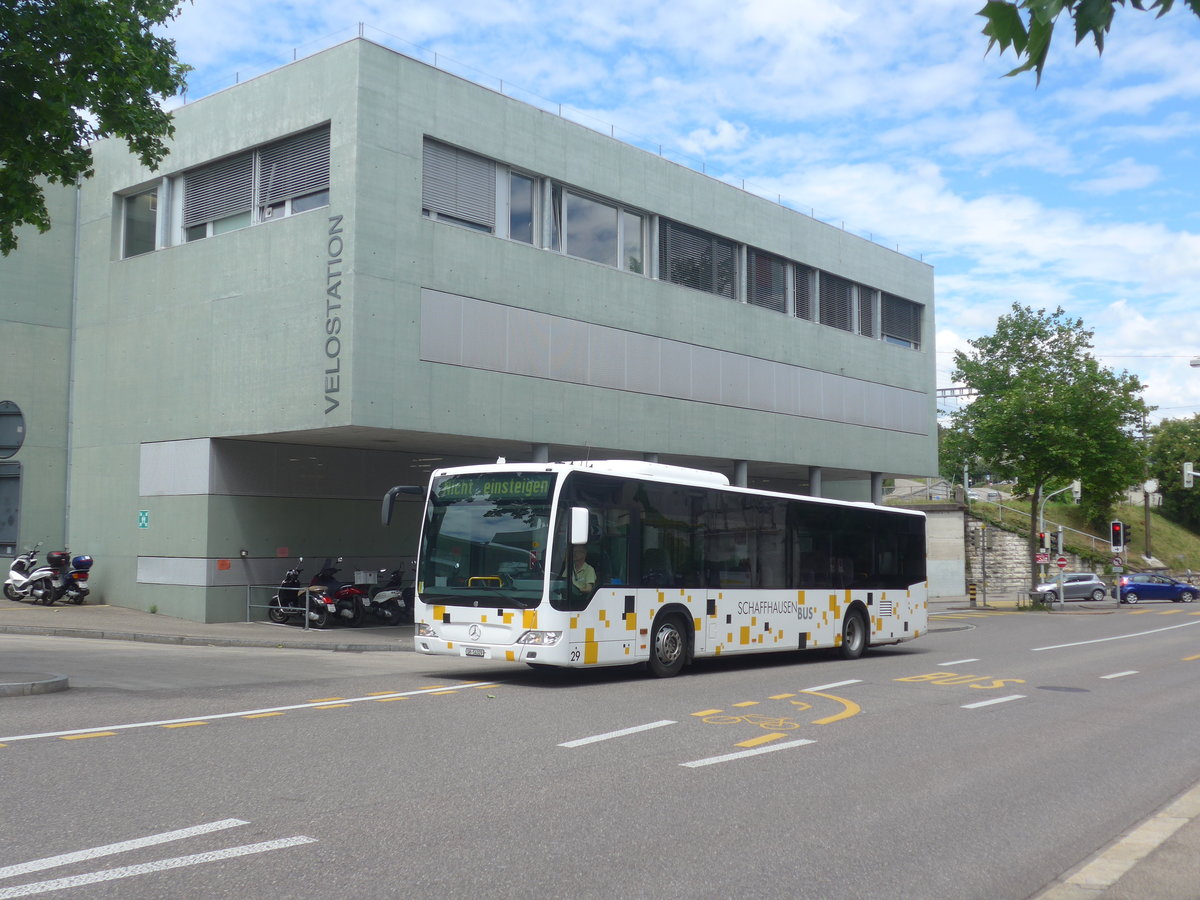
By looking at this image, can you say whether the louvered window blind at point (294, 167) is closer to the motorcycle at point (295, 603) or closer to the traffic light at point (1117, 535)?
the motorcycle at point (295, 603)

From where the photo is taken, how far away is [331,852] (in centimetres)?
595

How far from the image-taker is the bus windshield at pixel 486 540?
14133 mm

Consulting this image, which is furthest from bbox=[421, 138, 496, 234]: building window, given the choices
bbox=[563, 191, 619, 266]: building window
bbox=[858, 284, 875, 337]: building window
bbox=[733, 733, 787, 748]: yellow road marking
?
bbox=[858, 284, 875, 337]: building window

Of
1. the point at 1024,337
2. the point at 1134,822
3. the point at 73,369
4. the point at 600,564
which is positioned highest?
the point at 1024,337

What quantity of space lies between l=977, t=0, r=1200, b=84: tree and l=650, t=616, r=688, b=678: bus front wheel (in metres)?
12.2

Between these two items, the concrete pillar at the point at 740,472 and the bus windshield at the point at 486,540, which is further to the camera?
the concrete pillar at the point at 740,472

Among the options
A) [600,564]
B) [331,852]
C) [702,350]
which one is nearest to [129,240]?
[702,350]

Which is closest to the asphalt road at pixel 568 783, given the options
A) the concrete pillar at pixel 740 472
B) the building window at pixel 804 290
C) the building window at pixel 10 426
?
the building window at pixel 10 426

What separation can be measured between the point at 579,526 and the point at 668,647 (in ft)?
9.44

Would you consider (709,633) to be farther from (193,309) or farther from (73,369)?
(73,369)

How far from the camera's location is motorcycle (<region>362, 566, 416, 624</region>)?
24.5 metres

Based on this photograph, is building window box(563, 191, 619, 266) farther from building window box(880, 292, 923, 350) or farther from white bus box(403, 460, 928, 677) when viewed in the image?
building window box(880, 292, 923, 350)

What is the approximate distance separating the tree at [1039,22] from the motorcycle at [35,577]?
1046 inches

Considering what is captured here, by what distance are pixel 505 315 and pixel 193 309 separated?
6862mm
